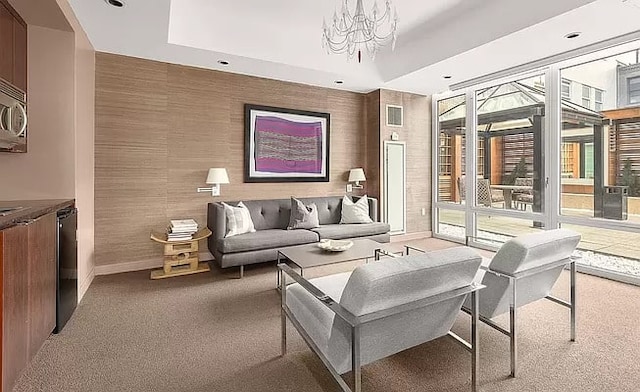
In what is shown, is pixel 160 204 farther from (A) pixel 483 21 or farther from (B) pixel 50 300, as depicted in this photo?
(A) pixel 483 21

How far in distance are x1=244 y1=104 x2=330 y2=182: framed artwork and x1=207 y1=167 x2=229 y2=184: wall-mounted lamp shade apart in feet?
1.52

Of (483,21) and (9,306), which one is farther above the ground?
(483,21)

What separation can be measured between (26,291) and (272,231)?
8.64ft

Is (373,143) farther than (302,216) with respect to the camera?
Yes

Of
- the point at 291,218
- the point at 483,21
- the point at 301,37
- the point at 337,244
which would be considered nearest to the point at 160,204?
the point at 291,218

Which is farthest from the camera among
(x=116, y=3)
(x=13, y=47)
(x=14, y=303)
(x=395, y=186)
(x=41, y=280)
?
(x=395, y=186)

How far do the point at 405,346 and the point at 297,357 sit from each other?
0.81 meters

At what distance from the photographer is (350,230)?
14.9ft

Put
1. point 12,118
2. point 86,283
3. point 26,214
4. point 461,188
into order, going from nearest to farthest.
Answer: point 26,214 < point 12,118 < point 86,283 < point 461,188

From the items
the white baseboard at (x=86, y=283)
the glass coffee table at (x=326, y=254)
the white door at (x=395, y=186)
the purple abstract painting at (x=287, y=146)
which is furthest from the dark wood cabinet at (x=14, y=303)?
the white door at (x=395, y=186)

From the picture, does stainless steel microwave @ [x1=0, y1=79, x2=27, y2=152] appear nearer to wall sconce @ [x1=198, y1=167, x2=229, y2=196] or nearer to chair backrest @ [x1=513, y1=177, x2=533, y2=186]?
wall sconce @ [x1=198, y1=167, x2=229, y2=196]

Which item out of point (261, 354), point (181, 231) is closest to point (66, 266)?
point (181, 231)

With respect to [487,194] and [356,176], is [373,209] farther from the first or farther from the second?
[487,194]

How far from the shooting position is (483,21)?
3666 mm
